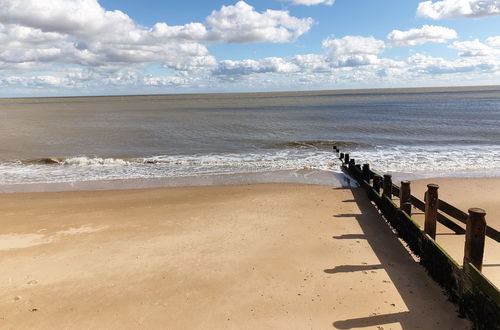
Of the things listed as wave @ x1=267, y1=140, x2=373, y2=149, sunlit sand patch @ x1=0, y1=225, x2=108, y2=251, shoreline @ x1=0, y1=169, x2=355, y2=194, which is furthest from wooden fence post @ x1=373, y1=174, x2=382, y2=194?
wave @ x1=267, y1=140, x2=373, y2=149

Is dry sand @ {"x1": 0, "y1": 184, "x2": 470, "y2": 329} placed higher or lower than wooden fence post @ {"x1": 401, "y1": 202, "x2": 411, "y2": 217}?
lower

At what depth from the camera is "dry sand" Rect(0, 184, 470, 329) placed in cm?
605

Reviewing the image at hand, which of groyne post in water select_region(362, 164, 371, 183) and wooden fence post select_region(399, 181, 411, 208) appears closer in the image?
wooden fence post select_region(399, 181, 411, 208)

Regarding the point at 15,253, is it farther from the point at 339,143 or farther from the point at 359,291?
the point at 339,143

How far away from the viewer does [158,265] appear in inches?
311

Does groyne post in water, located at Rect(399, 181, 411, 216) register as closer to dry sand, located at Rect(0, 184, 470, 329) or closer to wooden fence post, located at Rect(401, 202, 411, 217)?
wooden fence post, located at Rect(401, 202, 411, 217)

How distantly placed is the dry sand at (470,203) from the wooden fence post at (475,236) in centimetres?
189

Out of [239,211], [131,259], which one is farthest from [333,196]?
[131,259]

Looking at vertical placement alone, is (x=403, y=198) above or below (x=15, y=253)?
above

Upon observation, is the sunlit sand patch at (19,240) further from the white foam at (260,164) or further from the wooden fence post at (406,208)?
the wooden fence post at (406,208)

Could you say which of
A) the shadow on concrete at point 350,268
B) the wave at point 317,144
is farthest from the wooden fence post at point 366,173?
the wave at point 317,144

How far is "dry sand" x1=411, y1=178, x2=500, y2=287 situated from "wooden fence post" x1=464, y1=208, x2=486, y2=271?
1885 millimetres

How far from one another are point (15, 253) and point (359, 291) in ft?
26.2

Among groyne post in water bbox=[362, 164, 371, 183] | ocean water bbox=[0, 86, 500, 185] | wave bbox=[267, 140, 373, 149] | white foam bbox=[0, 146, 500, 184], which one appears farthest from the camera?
wave bbox=[267, 140, 373, 149]
